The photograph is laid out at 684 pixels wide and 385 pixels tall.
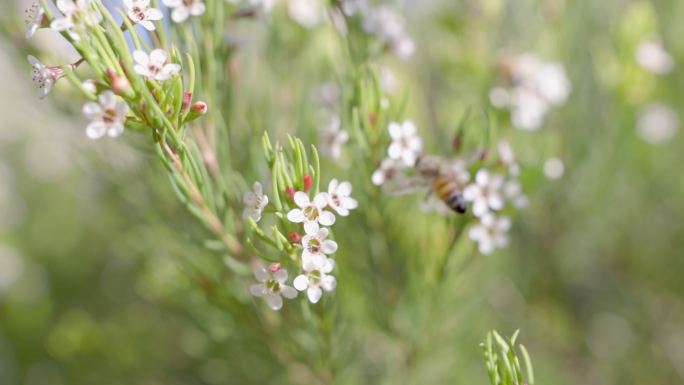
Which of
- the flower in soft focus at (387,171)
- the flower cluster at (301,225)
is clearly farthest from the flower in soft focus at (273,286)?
the flower in soft focus at (387,171)

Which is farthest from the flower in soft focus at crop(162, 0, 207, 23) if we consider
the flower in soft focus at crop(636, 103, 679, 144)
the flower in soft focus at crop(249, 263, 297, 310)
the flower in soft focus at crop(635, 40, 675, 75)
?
the flower in soft focus at crop(636, 103, 679, 144)

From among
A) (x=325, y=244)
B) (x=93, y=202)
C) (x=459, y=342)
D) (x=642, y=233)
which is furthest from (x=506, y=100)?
(x=93, y=202)

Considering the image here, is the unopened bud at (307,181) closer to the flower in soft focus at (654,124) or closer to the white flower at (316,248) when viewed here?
the white flower at (316,248)

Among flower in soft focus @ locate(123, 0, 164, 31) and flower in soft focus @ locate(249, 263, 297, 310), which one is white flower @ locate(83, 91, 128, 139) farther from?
flower in soft focus @ locate(249, 263, 297, 310)

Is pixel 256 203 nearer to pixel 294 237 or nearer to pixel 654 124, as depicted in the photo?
pixel 294 237

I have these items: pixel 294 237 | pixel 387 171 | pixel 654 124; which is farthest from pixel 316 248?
pixel 654 124

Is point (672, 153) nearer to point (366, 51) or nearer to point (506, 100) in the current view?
point (506, 100)
